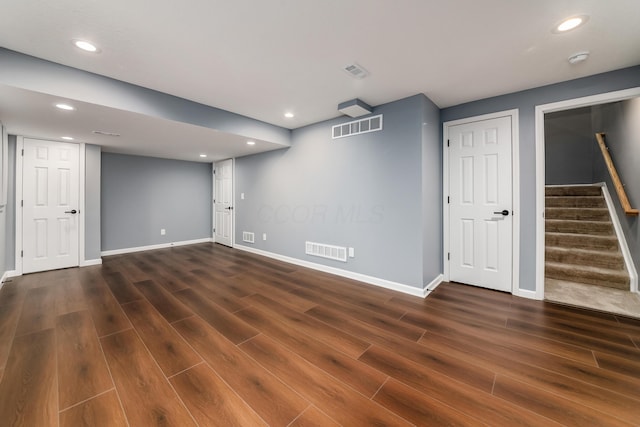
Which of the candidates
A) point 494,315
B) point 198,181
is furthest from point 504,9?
point 198,181

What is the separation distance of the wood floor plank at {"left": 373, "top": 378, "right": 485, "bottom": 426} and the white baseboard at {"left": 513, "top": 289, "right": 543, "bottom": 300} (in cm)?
232

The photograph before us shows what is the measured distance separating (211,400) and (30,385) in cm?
122

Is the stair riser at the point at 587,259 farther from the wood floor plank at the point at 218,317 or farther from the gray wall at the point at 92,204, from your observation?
the gray wall at the point at 92,204

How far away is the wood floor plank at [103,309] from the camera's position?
2299 millimetres

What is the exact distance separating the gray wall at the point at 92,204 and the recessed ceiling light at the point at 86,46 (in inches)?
122

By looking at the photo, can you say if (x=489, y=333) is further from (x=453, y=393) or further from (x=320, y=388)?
(x=320, y=388)

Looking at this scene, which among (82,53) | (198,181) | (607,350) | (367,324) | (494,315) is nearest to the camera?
(607,350)

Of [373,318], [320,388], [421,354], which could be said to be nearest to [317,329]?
[373,318]

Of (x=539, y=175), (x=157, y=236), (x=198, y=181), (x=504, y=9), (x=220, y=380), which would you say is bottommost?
(x=220, y=380)

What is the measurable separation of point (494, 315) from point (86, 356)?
12.1 feet

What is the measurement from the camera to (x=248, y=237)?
18.4ft

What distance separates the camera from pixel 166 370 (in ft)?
5.68

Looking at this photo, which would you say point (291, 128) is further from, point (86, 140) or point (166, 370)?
point (166, 370)

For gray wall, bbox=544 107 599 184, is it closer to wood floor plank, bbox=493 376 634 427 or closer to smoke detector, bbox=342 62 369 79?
smoke detector, bbox=342 62 369 79
